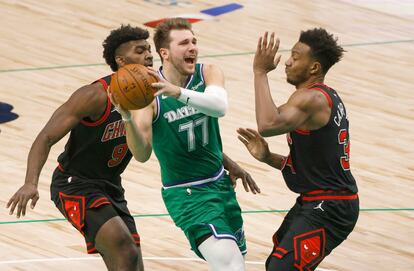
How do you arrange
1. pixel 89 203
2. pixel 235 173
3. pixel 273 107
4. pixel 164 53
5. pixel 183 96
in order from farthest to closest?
pixel 235 173 → pixel 89 203 → pixel 164 53 → pixel 273 107 → pixel 183 96

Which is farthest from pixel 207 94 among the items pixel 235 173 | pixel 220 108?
pixel 235 173

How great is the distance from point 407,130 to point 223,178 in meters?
5.77

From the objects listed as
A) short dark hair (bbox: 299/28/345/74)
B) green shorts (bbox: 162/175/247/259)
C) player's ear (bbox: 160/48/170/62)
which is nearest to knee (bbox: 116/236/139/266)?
green shorts (bbox: 162/175/247/259)

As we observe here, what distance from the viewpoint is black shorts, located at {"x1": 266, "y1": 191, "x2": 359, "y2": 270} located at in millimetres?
8250

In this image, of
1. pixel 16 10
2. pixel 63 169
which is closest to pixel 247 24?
pixel 16 10

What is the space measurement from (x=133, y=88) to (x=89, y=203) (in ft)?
4.38

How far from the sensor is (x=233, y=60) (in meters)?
16.4

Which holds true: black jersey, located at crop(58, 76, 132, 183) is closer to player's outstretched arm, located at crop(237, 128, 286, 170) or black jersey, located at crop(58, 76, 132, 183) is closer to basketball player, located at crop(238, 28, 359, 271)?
player's outstretched arm, located at crop(237, 128, 286, 170)

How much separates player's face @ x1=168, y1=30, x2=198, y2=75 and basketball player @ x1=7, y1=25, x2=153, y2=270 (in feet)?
1.80

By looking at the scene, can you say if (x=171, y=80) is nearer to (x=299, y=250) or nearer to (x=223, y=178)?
(x=223, y=178)

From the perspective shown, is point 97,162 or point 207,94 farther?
point 97,162

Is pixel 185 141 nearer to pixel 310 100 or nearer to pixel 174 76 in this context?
pixel 174 76

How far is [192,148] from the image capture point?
8617 millimetres

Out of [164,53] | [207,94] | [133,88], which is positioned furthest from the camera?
[164,53]
